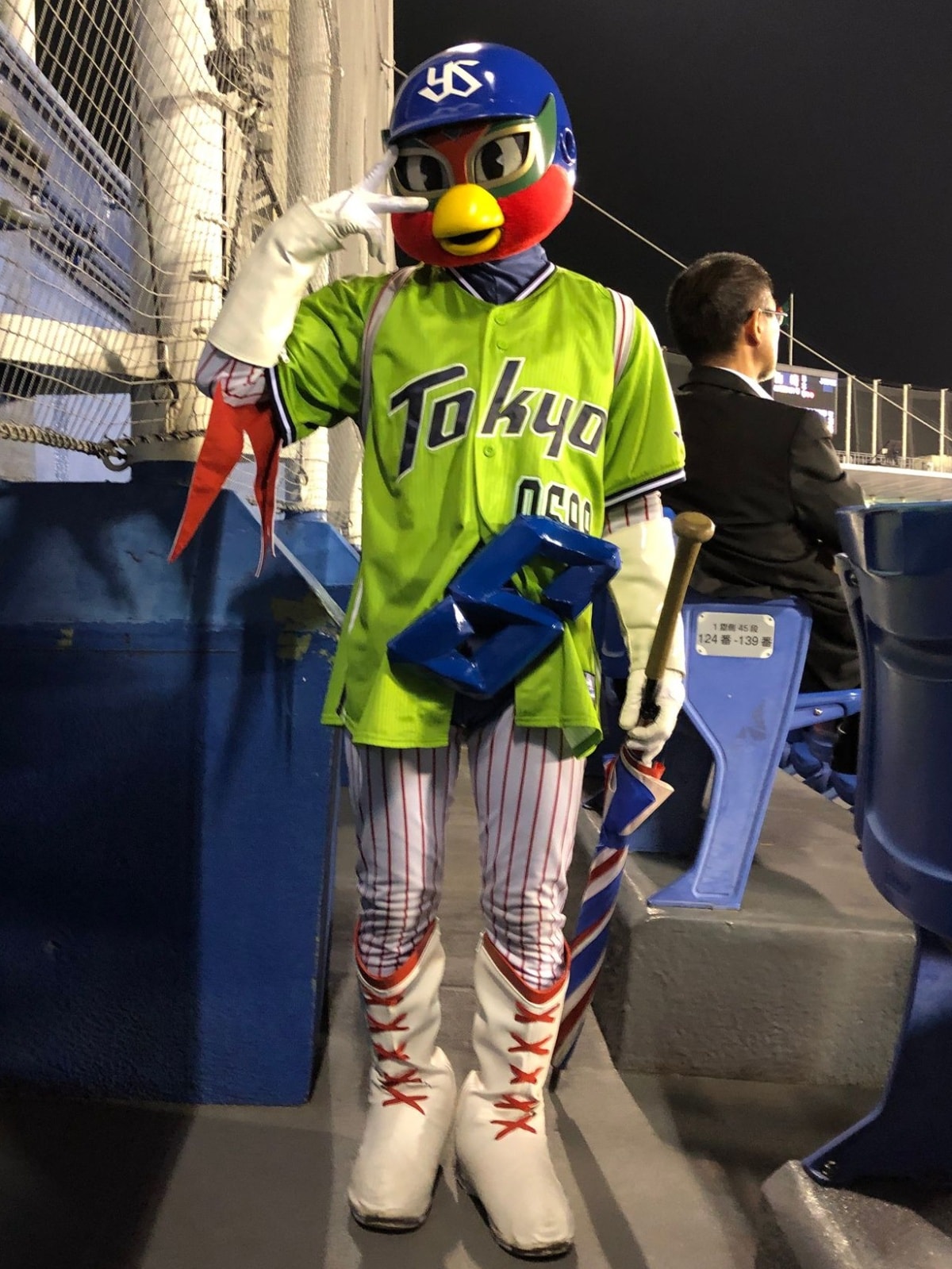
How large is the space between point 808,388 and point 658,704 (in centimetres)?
646

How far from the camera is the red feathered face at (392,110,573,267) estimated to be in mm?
960

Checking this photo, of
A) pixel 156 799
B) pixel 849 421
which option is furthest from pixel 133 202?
pixel 849 421

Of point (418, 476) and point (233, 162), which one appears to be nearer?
point (418, 476)

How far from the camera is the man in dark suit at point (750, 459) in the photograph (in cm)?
166

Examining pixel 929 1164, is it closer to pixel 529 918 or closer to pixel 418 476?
pixel 529 918

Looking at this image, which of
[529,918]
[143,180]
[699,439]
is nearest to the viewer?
[529,918]

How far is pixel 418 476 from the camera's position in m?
1.01

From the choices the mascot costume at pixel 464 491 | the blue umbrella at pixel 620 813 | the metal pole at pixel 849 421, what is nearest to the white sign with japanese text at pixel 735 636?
the blue umbrella at pixel 620 813

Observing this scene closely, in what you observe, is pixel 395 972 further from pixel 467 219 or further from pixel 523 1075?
pixel 467 219

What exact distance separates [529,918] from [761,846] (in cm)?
91

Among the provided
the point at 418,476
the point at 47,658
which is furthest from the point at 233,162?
the point at 47,658

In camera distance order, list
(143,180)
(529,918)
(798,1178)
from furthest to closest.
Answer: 1. (143,180)
2. (529,918)
3. (798,1178)

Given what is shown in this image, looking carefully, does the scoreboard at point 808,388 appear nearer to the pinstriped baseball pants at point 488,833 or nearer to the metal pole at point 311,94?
the metal pole at point 311,94

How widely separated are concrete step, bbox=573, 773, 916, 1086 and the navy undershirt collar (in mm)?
920
